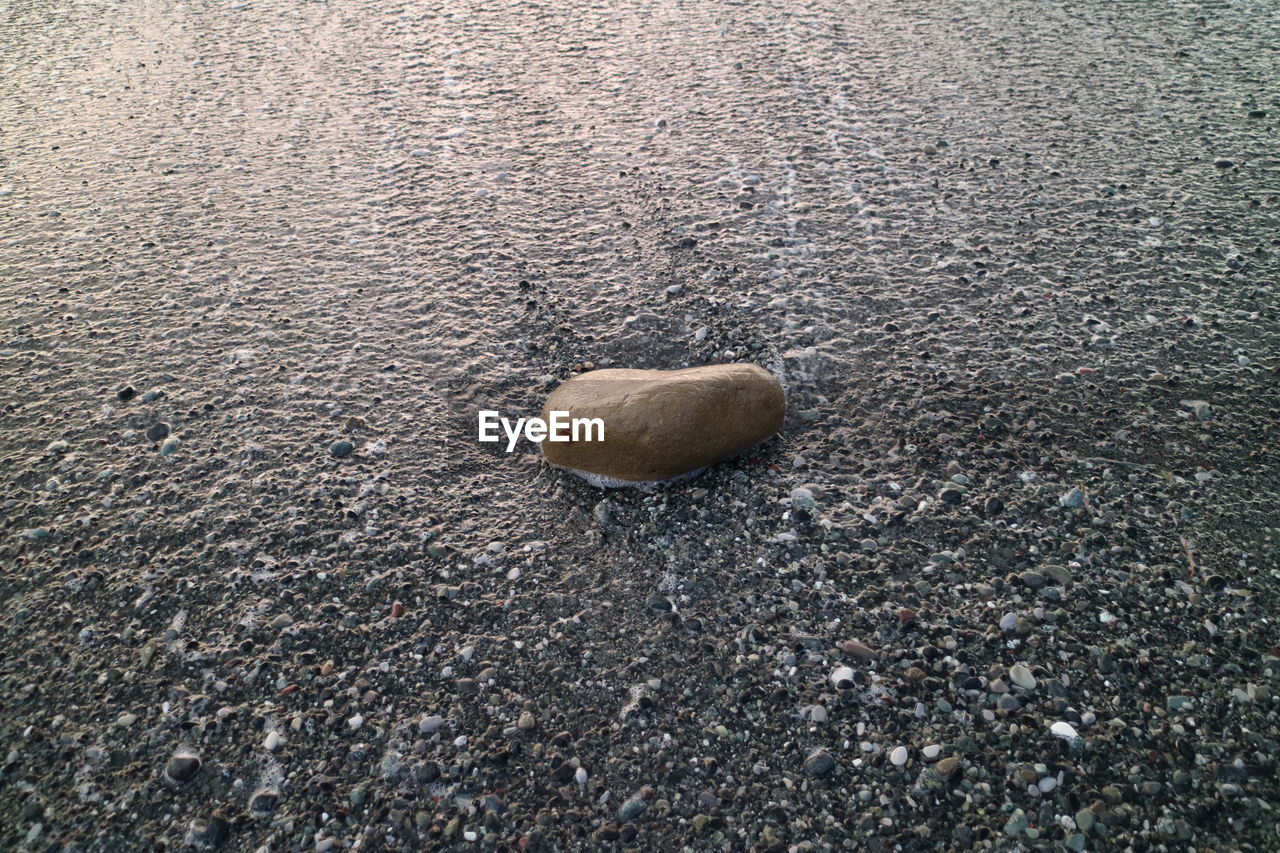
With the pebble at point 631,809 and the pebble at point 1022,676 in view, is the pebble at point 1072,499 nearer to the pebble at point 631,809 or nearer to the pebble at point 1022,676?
the pebble at point 1022,676

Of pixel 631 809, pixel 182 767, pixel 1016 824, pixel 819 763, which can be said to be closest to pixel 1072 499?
pixel 1016 824

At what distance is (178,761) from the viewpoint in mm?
1712

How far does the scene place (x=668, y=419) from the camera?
219 centimetres

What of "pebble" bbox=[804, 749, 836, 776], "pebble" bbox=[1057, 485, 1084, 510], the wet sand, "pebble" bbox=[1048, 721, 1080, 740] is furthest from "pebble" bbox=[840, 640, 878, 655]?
"pebble" bbox=[1057, 485, 1084, 510]

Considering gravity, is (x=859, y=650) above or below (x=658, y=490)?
below

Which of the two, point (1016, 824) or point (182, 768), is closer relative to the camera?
point (1016, 824)

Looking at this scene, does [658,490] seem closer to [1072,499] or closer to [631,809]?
[631,809]

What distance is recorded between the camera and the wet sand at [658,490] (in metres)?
1.68

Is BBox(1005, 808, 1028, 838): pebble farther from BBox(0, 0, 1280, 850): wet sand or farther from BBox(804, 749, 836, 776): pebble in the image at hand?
BBox(804, 749, 836, 776): pebble

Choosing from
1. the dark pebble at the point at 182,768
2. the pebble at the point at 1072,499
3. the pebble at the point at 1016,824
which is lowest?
the pebble at the point at 1016,824

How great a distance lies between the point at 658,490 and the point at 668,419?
7.2 inches

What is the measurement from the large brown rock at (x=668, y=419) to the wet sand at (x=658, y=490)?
0.25ft

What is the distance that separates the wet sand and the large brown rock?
0.25 feet

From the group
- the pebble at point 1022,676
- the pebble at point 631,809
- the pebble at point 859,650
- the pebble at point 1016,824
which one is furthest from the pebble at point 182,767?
the pebble at point 1022,676
